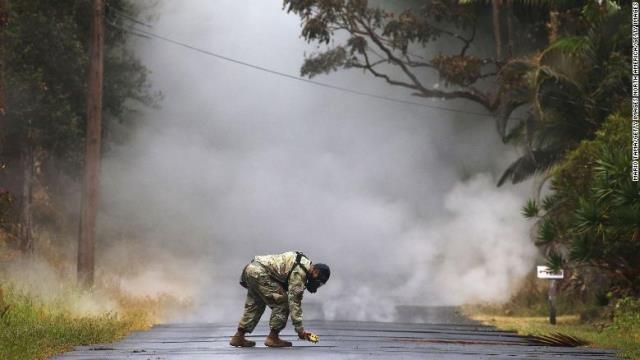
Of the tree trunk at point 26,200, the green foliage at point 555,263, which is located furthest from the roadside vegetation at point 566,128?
the tree trunk at point 26,200

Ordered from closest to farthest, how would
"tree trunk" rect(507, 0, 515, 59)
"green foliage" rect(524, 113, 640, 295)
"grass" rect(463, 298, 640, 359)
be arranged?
"grass" rect(463, 298, 640, 359) < "green foliage" rect(524, 113, 640, 295) < "tree trunk" rect(507, 0, 515, 59)

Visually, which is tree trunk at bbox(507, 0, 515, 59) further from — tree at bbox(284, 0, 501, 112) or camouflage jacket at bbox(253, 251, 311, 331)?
camouflage jacket at bbox(253, 251, 311, 331)

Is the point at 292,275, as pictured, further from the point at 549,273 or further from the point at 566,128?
the point at 566,128

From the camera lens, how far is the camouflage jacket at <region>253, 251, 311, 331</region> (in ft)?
50.3

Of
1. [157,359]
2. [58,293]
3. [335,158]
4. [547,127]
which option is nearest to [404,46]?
[547,127]

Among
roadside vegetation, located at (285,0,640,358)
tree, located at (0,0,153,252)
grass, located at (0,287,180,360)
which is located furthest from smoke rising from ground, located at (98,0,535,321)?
grass, located at (0,287,180,360)

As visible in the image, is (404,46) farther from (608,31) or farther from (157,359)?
(157,359)

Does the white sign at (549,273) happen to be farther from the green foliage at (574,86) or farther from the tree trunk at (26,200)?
the tree trunk at (26,200)

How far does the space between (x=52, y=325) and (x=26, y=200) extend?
1503cm

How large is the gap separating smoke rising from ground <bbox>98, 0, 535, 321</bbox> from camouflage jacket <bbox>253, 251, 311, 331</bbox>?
25819mm

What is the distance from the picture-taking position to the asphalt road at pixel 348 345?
47.3 feet

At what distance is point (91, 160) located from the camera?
25.4m

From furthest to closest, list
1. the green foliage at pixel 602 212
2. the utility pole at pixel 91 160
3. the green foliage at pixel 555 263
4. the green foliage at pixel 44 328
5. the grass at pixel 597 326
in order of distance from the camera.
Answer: the utility pole at pixel 91 160, the green foliage at pixel 555 263, the green foliage at pixel 602 212, the grass at pixel 597 326, the green foliage at pixel 44 328

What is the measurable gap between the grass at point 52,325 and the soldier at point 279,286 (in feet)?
7.29
